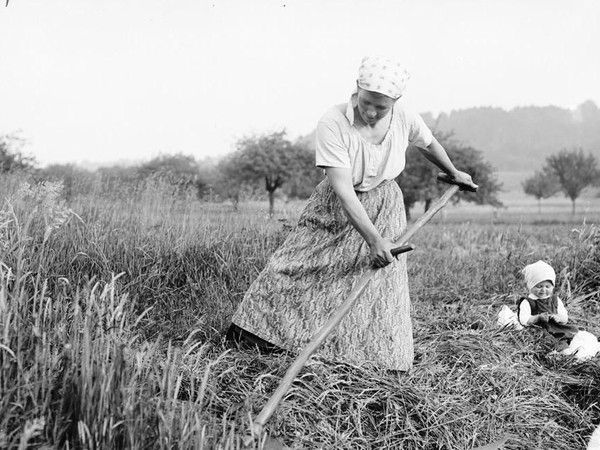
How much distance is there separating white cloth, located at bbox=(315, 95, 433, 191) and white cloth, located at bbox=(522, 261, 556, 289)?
1.42 m

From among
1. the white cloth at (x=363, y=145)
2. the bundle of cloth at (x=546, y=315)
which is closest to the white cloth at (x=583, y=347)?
the bundle of cloth at (x=546, y=315)

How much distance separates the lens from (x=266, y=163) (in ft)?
123

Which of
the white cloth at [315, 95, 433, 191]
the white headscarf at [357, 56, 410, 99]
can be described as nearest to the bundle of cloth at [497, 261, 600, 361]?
the white cloth at [315, 95, 433, 191]

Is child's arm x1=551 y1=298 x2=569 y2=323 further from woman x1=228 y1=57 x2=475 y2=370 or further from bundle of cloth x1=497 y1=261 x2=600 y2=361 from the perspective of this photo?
woman x1=228 y1=57 x2=475 y2=370

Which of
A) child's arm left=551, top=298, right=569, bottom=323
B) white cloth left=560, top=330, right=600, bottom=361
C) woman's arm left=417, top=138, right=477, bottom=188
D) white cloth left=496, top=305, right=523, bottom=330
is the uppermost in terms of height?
woman's arm left=417, top=138, right=477, bottom=188

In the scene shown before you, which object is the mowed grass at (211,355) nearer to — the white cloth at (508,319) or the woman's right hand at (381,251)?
the white cloth at (508,319)

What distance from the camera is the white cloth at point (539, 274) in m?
4.19

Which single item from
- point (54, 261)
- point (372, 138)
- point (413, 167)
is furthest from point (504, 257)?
point (413, 167)

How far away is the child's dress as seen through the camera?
164 inches

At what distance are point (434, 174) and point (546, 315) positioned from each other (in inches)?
1043

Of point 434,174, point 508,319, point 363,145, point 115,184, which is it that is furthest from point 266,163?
point 363,145

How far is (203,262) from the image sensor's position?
493 centimetres

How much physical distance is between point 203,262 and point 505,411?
2584 millimetres

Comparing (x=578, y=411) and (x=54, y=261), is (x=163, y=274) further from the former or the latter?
(x=578, y=411)
